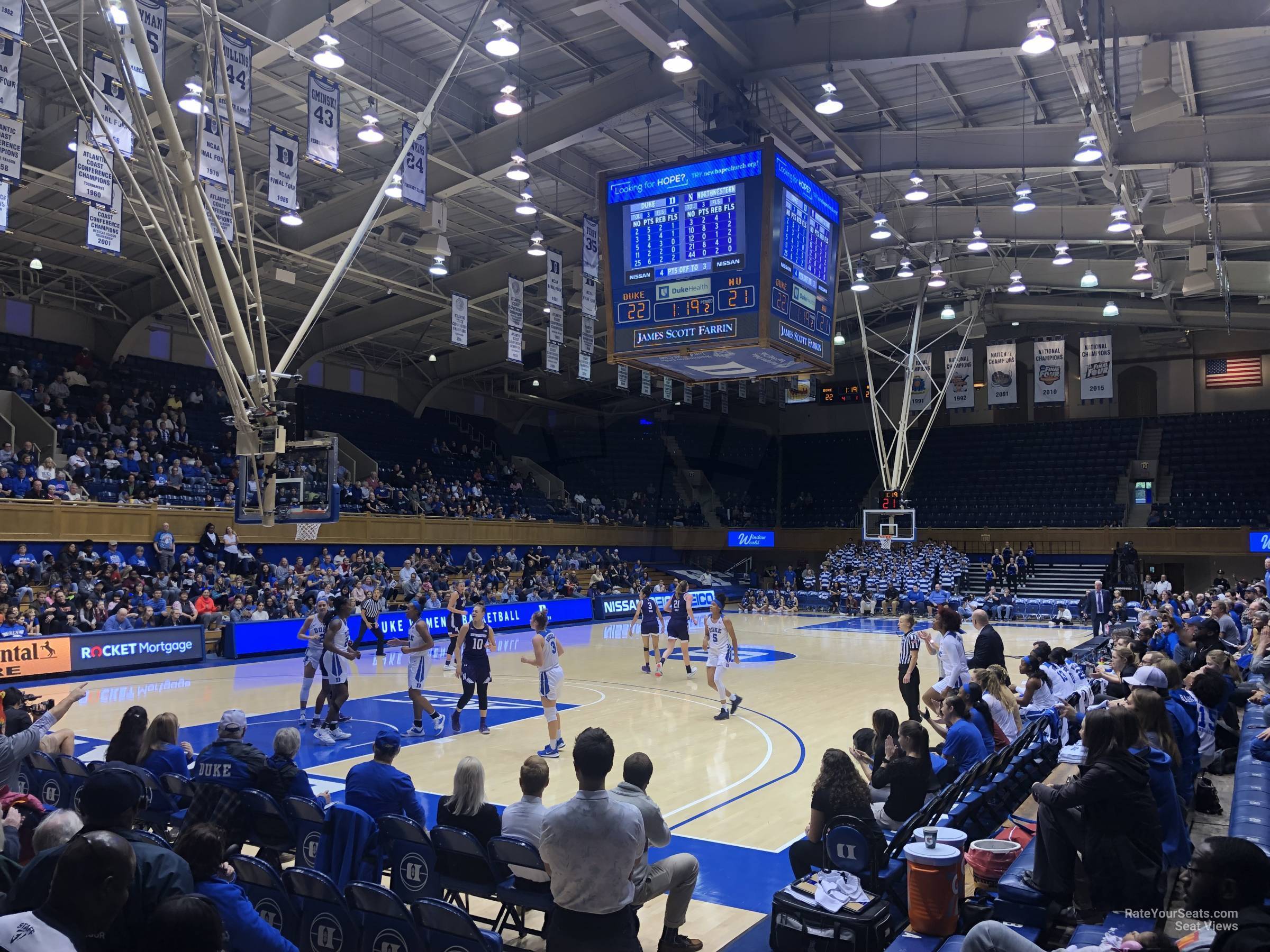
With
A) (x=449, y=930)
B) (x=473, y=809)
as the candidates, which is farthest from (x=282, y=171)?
(x=449, y=930)

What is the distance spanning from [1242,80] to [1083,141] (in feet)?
14.1

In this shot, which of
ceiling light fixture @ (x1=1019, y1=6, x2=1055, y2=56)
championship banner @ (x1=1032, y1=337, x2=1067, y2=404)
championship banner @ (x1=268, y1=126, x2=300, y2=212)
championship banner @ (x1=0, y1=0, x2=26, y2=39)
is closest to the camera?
ceiling light fixture @ (x1=1019, y1=6, x2=1055, y2=56)

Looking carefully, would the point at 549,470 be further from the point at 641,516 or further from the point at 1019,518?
the point at 1019,518

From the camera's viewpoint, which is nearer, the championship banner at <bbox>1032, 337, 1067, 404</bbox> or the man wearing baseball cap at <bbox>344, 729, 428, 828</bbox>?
the man wearing baseball cap at <bbox>344, 729, 428, 828</bbox>

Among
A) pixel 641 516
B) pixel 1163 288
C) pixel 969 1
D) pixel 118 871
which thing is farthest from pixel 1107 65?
pixel 641 516

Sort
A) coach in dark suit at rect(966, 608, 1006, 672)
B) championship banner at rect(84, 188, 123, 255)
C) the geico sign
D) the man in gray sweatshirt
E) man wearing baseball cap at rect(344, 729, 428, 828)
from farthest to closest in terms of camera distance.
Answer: the geico sign → championship banner at rect(84, 188, 123, 255) → coach in dark suit at rect(966, 608, 1006, 672) → man wearing baseball cap at rect(344, 729, 428, 828) → the man in gray sweatshirt

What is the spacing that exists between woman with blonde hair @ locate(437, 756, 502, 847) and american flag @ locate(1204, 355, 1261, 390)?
4109 centimetres

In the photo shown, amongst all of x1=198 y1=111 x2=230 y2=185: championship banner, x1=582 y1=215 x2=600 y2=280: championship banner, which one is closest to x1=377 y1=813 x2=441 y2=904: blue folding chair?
x1=198 y1=111 x2=230 y2=185: championship banner

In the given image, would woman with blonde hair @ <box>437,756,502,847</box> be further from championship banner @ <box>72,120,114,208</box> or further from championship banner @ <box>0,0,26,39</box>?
championship banner @ <box>72,120,114,208</box>

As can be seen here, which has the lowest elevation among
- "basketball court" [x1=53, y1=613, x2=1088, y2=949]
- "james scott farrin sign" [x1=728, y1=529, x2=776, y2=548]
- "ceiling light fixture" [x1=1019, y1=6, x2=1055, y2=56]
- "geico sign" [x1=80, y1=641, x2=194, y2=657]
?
"basketball court" [x1=53, y1=613, x2=1088, y2=949]

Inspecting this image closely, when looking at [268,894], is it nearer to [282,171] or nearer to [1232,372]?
[282,171]

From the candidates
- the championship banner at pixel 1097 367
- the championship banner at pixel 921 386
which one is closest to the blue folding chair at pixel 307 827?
Answer: the championship banner at pixel 921 386

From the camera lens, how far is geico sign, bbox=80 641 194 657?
711 inches

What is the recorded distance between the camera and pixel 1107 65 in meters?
16.2
